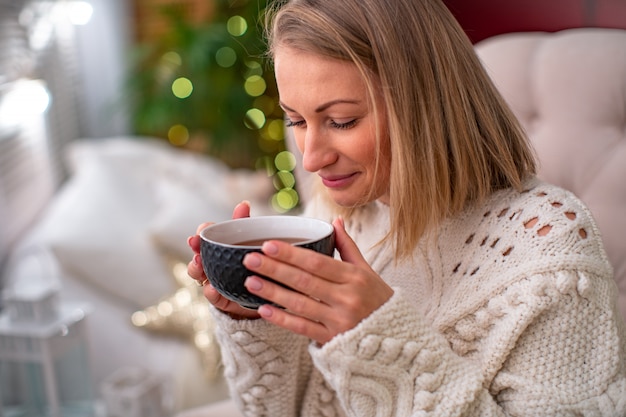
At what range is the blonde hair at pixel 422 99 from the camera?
0.84 m

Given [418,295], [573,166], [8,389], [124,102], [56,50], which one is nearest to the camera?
[418,295]

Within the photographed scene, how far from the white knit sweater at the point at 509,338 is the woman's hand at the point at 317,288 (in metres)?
0.02

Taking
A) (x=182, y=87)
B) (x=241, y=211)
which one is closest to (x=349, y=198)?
(x=241, y=211)

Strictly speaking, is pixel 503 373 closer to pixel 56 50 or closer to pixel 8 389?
pixel 8 389

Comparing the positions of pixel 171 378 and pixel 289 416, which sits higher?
pixel 289 416

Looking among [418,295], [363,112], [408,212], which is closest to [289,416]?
[418,295]

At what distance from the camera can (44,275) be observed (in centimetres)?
198

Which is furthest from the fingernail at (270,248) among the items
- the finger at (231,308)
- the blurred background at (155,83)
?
the blurred background at (155,83)

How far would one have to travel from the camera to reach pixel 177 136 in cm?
348

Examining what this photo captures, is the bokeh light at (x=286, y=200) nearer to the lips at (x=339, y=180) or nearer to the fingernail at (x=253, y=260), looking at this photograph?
the lips at (x=339, y=180)

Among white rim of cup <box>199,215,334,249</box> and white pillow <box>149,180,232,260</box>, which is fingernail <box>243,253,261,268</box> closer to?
white rim of cup <box>199,215,334,249</box>

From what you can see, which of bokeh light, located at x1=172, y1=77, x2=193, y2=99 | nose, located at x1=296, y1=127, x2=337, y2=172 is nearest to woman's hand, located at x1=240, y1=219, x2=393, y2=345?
nose, located at x1=296, y1=127, x2=337, y2=172

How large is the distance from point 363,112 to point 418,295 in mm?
289

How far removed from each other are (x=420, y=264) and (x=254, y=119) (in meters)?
2.12
